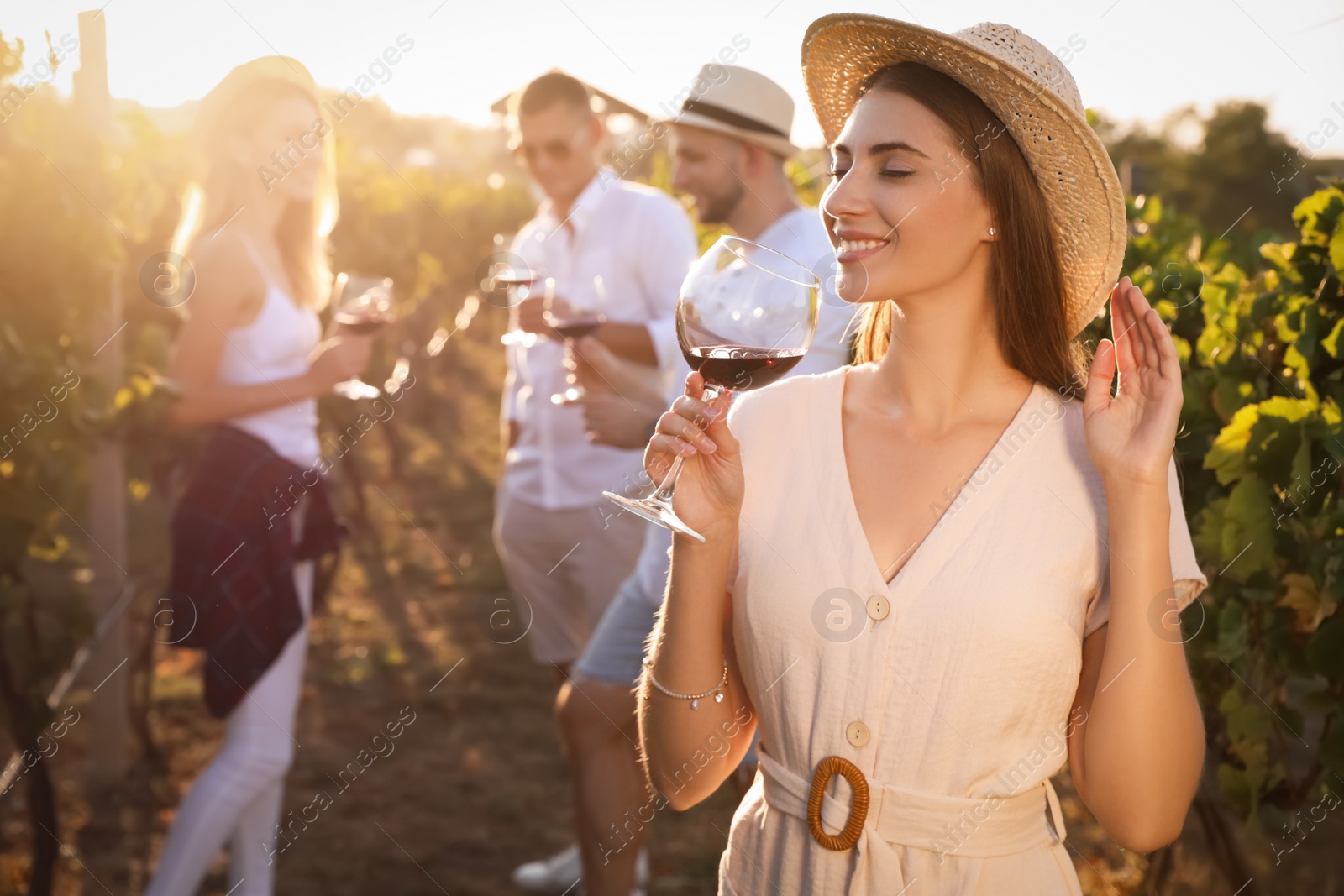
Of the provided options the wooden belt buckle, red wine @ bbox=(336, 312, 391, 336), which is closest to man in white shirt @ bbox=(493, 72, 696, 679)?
red wine @ bbox=(336, 312, 391, 336)

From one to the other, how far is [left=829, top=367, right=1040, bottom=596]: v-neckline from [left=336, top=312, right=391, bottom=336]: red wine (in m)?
1.85

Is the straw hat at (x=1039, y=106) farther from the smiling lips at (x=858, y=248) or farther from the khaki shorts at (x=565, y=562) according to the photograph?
the khaki shorts at (x=565, y=562)

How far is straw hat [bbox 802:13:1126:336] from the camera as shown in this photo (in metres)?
1.70

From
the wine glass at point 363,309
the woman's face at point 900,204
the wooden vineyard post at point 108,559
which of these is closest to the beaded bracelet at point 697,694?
the woman's face at point 900,204

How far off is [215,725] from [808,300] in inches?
171

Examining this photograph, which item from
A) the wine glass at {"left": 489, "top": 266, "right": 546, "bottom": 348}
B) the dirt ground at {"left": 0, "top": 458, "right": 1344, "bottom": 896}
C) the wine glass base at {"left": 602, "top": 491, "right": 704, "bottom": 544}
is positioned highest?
the wine glass base at {"left": 602, "top": 491, "right": 704, "bottom": 544}

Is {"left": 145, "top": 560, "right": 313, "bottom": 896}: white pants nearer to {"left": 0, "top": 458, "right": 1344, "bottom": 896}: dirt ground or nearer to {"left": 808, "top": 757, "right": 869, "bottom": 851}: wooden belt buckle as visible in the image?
{"left": 0, "top": 458, "right": 1344, "bottom": 896}: dirt ground

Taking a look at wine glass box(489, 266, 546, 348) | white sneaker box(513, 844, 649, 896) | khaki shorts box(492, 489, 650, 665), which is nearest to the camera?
wine glass box(489, 266, 546, 348)

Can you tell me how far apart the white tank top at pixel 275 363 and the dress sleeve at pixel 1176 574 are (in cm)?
234

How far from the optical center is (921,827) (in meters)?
1.64

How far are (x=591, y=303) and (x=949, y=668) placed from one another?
263 centimetres

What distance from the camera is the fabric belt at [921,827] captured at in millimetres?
1631

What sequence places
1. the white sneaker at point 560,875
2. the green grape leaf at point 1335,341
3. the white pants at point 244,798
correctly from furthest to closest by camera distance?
1. the white sneaker at point 560,875
2. the white pants at point 244,798
3. the green grape leaf at point 1335,341

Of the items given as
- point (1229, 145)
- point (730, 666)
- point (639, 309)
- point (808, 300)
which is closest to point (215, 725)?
point (639, 309)
